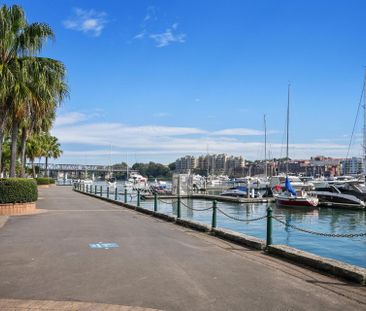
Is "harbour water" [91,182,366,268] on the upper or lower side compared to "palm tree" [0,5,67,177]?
lower

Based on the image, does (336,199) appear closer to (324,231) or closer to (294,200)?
(294,200)

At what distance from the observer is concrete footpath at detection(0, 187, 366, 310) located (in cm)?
694

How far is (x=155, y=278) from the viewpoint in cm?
846

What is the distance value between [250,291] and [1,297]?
12.8 feet

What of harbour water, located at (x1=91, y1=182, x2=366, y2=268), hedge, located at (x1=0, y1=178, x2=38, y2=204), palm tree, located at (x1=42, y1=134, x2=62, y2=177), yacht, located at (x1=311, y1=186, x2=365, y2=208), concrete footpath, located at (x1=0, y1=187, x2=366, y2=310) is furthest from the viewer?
palm tree, located at (x1=42, y1=134, x2=62, y2=177)

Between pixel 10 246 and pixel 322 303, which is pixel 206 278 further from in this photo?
pixel 10 246

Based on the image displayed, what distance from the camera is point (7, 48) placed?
22609 millimetres

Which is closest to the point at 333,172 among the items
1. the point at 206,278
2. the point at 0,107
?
the point at 0,107

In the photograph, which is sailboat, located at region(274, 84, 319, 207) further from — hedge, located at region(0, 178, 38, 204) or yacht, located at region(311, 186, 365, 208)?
hedge, located at region(0, 178, 38, 204)

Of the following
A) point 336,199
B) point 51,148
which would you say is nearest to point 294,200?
point 336,199

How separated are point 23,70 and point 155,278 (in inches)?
666

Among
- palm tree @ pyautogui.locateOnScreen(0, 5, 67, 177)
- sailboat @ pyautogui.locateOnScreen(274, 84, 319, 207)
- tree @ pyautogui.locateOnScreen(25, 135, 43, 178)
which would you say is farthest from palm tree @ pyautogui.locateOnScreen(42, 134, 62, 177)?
palm tree @ pyautogui.locateOnScreen(0, 5, 67, 177)

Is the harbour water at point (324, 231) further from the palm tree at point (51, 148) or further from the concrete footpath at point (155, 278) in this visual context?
the palm tree at point (51, 148)

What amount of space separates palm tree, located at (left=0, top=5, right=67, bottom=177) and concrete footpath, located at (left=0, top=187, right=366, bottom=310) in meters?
10.4
